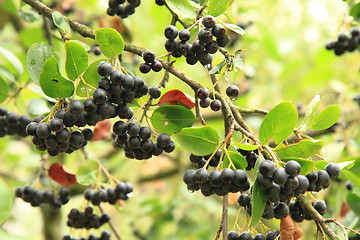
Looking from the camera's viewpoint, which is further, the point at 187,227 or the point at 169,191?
the point at 169,191

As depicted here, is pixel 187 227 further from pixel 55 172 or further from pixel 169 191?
pixel 55 172

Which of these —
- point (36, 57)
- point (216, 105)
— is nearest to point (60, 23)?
point (36, 57)

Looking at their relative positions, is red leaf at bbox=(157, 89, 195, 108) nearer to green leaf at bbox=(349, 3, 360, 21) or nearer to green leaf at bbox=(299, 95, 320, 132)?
green leaf at bbox=(299, 95, 320, 132)

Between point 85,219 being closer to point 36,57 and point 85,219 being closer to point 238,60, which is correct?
point 36,57

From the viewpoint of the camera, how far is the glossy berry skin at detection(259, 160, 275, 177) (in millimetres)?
925

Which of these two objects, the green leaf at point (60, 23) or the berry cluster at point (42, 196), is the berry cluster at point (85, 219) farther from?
the green leaf at point (60, 23)

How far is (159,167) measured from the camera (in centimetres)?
393

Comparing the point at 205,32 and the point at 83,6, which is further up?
the point at 83,6

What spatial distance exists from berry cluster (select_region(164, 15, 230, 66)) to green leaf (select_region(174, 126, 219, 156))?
0.23 m

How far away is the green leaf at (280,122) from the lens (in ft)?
3.43

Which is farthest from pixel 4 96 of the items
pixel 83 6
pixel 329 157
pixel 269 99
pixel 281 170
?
pixel 269 99

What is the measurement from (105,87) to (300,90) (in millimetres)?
3249

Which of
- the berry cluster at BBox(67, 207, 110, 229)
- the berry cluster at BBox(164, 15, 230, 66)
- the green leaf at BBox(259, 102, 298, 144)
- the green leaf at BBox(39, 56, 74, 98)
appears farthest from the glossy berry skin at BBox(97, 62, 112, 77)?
the berry cluster at BBox(67, 207, 110, 229)

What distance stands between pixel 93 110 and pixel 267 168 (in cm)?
47
